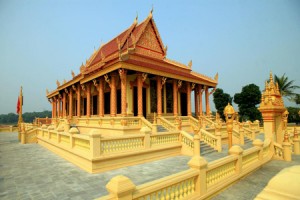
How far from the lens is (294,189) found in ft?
4.24

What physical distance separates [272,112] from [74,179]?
9.72m

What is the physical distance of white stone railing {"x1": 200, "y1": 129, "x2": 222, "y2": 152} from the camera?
34.7 feet

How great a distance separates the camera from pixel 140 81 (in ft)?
43.1

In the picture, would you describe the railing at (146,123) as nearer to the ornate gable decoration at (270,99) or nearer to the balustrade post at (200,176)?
the ornate gable decoration at (270,99)

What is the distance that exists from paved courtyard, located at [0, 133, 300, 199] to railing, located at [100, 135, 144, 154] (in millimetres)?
817

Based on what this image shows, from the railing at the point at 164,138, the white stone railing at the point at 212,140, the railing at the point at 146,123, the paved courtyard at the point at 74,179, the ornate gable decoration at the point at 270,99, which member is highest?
the ornate gable decoration at the point at 270,99

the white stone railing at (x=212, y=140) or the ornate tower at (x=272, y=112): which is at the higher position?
the ornate tower at (x=272, y=112)

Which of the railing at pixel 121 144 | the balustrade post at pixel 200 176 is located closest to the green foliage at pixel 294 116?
the railing at pixel 121 144

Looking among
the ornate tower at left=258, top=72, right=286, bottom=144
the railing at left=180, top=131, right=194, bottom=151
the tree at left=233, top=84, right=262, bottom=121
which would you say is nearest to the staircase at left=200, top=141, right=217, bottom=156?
the railing at left=180, top=131, right=194, bottom=151

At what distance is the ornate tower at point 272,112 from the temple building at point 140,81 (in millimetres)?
6858

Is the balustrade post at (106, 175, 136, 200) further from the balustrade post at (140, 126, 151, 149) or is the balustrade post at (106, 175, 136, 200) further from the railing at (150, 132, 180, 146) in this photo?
the railing at (150, 132, 180, 146)

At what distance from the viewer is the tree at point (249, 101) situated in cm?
3255

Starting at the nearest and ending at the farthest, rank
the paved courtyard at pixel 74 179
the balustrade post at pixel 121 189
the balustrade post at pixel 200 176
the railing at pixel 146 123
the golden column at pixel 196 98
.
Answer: the balustrade post at pixel 121 189 < the balustrade post at pixel 200 176 < the paved courtyard at pixel 74 179 < the railing at pixel 146 123 < the golden column at pixel 196 98

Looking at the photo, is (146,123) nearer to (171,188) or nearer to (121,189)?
(171,188)
